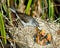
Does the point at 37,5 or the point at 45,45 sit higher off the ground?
the point at 37,5

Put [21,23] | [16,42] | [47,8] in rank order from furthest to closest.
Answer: [47,8] → [21,23] → [16,42]

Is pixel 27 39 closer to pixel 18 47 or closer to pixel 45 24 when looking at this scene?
pixel 18 47

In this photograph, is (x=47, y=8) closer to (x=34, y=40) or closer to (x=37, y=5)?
(x=37, y=5)

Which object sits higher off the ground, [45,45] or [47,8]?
[47,8]

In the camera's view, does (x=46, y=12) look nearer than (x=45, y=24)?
No

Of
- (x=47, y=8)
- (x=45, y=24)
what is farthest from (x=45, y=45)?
(x=47, y=8)

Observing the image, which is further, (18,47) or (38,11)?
(38,11)

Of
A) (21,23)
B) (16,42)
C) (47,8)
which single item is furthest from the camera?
(47,8)

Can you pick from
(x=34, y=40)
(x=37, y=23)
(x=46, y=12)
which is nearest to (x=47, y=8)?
(x=46, y=12)
